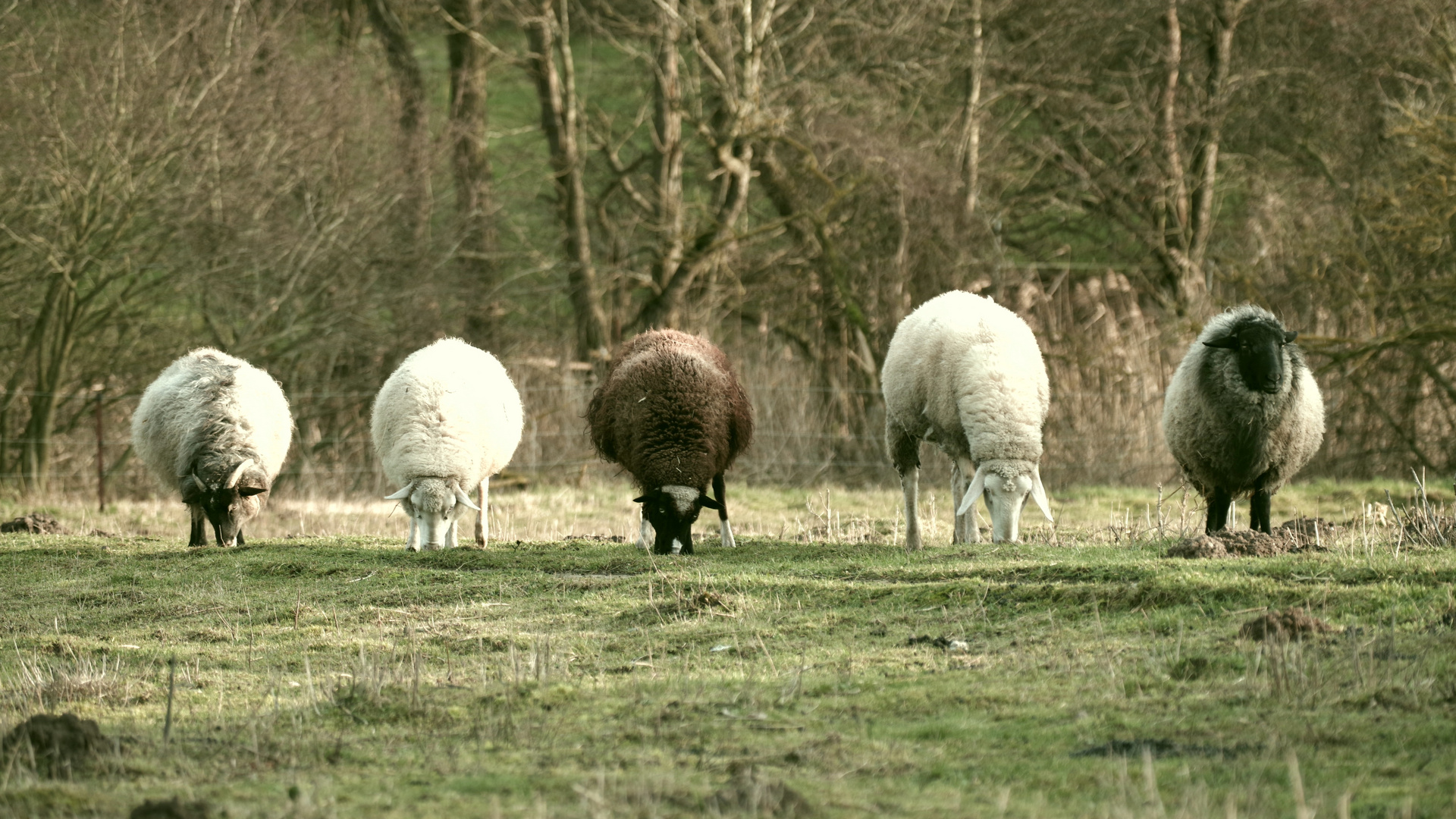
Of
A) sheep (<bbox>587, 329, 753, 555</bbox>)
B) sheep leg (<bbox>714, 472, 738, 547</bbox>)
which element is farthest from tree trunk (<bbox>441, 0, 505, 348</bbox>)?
sheep leg (<bbox>714, 472, 738, 547</bbox>)

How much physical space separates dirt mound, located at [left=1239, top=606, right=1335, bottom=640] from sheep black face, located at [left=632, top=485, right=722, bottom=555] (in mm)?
4607

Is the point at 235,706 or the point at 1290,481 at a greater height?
the point at 1290,481

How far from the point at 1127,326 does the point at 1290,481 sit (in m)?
4.03

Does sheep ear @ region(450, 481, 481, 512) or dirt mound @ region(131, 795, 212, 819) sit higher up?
sheep ear @ region(450, 481, 481, 512)

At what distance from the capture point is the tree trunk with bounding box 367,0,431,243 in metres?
21.4

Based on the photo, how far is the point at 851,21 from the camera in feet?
68.9

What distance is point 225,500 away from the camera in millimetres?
11961

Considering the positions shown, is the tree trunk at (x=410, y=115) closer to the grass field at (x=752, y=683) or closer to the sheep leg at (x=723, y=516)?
the sheep leg at (x=723, y=516)

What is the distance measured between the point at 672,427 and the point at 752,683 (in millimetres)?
4532

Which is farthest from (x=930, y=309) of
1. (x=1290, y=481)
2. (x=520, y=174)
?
(x=520, y=174)

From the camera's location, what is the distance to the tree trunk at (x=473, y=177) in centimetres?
2286

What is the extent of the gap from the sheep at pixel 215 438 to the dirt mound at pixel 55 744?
658cm

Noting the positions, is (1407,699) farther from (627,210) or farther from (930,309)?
(627,210)

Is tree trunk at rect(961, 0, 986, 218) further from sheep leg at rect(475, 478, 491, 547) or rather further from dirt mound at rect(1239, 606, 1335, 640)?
dirt mound at rect(1239, 606, 1335, 640)
